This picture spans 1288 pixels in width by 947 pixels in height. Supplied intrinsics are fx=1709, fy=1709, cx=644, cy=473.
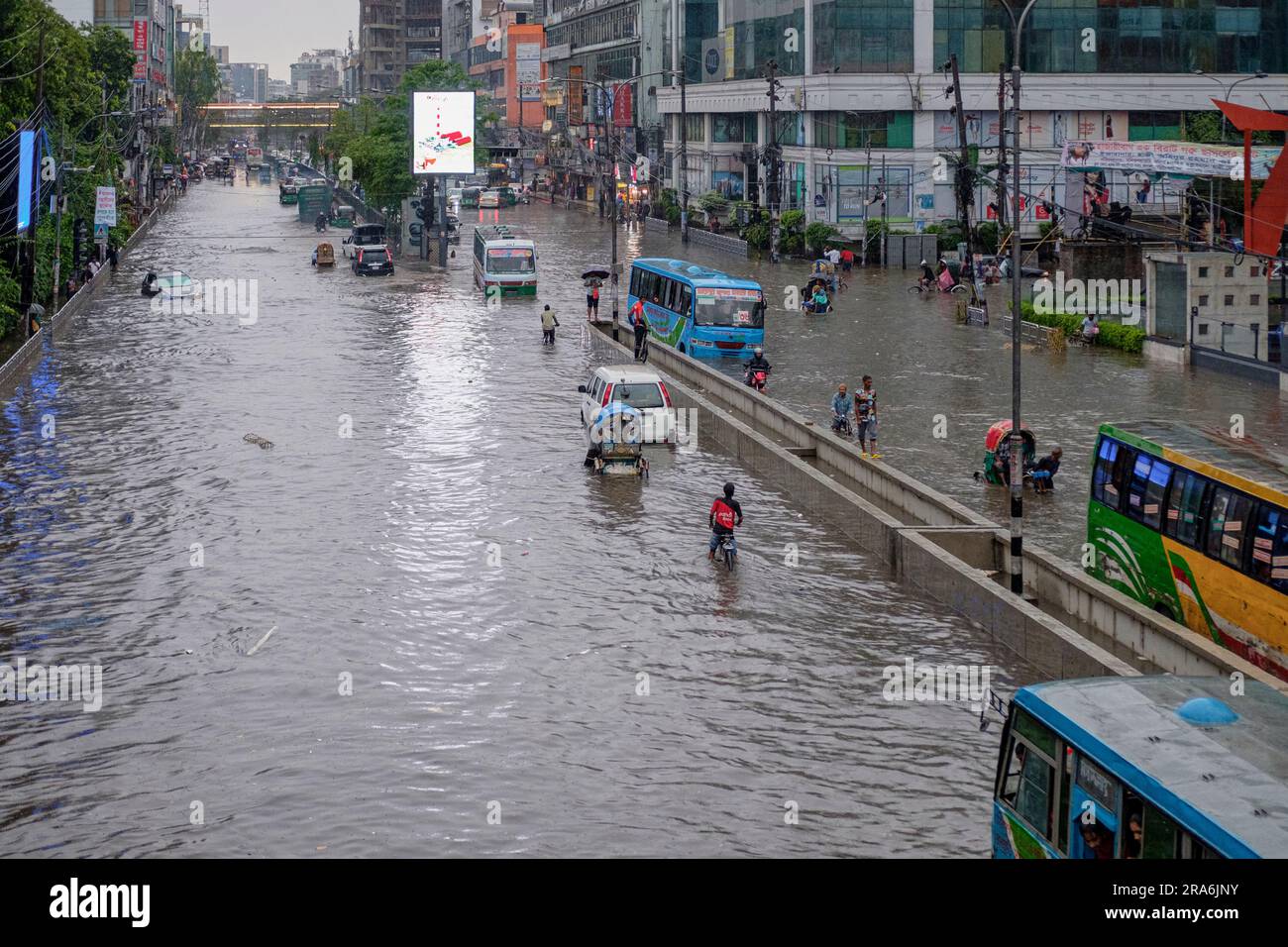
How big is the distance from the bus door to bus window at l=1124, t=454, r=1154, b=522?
9.93 metres

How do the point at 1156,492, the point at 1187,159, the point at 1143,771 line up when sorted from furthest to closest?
the point at 1187,159 < the point at 1156,492 < the point at 1143,771

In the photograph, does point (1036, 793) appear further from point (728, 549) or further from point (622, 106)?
point (622, 106)

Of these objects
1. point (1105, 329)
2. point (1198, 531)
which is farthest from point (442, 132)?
point (1198, 531)

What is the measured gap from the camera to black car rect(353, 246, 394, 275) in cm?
7138

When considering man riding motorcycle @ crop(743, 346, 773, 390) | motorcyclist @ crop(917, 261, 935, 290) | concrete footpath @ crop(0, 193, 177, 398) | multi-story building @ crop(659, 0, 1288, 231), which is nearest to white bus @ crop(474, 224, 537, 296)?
concrete footpath @ crop(0, 193, 177, 398)

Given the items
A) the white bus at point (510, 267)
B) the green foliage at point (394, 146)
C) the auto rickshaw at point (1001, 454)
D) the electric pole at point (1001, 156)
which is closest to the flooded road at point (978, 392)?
the auto rickshaw at point (1001, 454)

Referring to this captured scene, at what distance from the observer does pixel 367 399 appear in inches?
1561

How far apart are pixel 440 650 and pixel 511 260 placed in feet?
142

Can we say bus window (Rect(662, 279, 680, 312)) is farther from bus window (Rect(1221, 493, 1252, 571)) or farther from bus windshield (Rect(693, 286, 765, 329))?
bus window (Rect(1221, 493, 1252, 571))

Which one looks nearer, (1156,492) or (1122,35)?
(1156,492)

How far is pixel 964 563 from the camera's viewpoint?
2266cm

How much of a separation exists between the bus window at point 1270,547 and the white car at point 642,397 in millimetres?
15754
